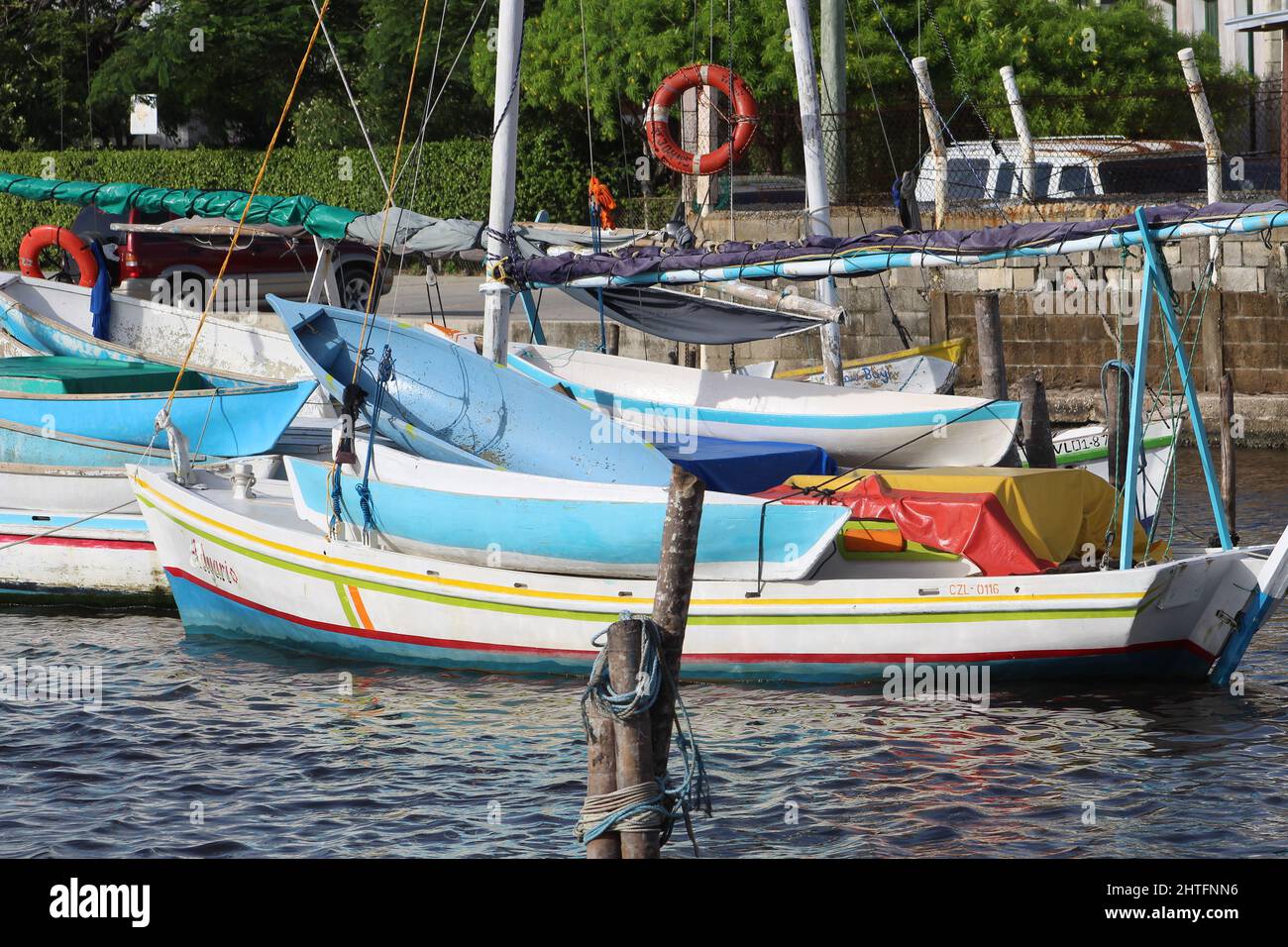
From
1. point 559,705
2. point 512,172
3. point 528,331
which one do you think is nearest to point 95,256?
point 528,331

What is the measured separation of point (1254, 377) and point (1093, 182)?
12.0 ft

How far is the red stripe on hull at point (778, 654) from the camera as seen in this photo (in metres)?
11.8

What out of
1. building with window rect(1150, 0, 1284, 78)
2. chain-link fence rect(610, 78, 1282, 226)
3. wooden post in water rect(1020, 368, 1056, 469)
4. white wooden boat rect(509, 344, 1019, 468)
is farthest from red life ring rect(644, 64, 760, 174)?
building with window rect(1150, 0, 1284, 78)

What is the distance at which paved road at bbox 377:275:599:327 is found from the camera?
26391 mm

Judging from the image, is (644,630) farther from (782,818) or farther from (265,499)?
(265,499)

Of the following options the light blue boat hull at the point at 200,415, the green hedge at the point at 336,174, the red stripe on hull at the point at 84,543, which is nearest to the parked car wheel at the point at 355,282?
the green hedge at the point at 336,174

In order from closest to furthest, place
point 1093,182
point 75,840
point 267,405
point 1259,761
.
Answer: point 75,840 < point 1259,761 < point 267,405 < point 1093,182

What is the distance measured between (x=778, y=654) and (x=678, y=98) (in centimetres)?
1071

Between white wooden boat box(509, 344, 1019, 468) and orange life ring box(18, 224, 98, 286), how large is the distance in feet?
25.7

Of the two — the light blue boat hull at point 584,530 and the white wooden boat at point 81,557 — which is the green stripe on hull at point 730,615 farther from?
the white wooden boat at point 81,557

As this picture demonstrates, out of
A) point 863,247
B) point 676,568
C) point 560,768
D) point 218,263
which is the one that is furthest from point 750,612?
point 218,263

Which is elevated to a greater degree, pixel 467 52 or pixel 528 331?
pixel 467 52

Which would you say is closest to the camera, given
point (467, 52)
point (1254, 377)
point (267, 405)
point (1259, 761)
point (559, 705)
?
point (1259, 761)

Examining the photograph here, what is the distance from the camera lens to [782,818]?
9852mm
